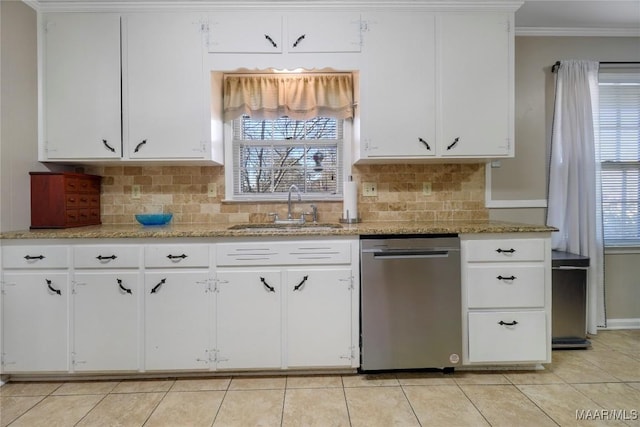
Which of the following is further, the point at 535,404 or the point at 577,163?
the point at 577,163

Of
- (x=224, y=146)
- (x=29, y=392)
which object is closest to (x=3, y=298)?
(x=29, y=392)

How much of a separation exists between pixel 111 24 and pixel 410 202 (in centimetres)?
257

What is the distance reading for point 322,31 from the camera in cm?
243

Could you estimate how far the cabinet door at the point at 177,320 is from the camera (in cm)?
217

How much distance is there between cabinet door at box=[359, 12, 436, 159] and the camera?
2.45m

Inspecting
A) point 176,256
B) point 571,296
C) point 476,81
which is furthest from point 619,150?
point 176,256

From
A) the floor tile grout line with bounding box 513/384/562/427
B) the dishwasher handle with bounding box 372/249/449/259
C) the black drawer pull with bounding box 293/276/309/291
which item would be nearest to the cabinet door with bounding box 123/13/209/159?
the black drawer pull with bounding box 293/276/309/291

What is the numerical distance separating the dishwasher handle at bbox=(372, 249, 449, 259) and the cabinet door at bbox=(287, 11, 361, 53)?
145 centimetres

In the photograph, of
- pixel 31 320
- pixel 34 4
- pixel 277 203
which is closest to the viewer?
pixel 31 320

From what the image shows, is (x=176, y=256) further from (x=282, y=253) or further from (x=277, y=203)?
(x=277, y=203)

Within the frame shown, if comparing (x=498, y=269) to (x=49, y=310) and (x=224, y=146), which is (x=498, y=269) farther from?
(x=49, y=310)

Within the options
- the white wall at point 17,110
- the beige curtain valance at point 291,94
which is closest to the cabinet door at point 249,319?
the beige curtain valance at point 291,94

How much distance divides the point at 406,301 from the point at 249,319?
1002 millimetres

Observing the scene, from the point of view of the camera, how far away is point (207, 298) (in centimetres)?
218
